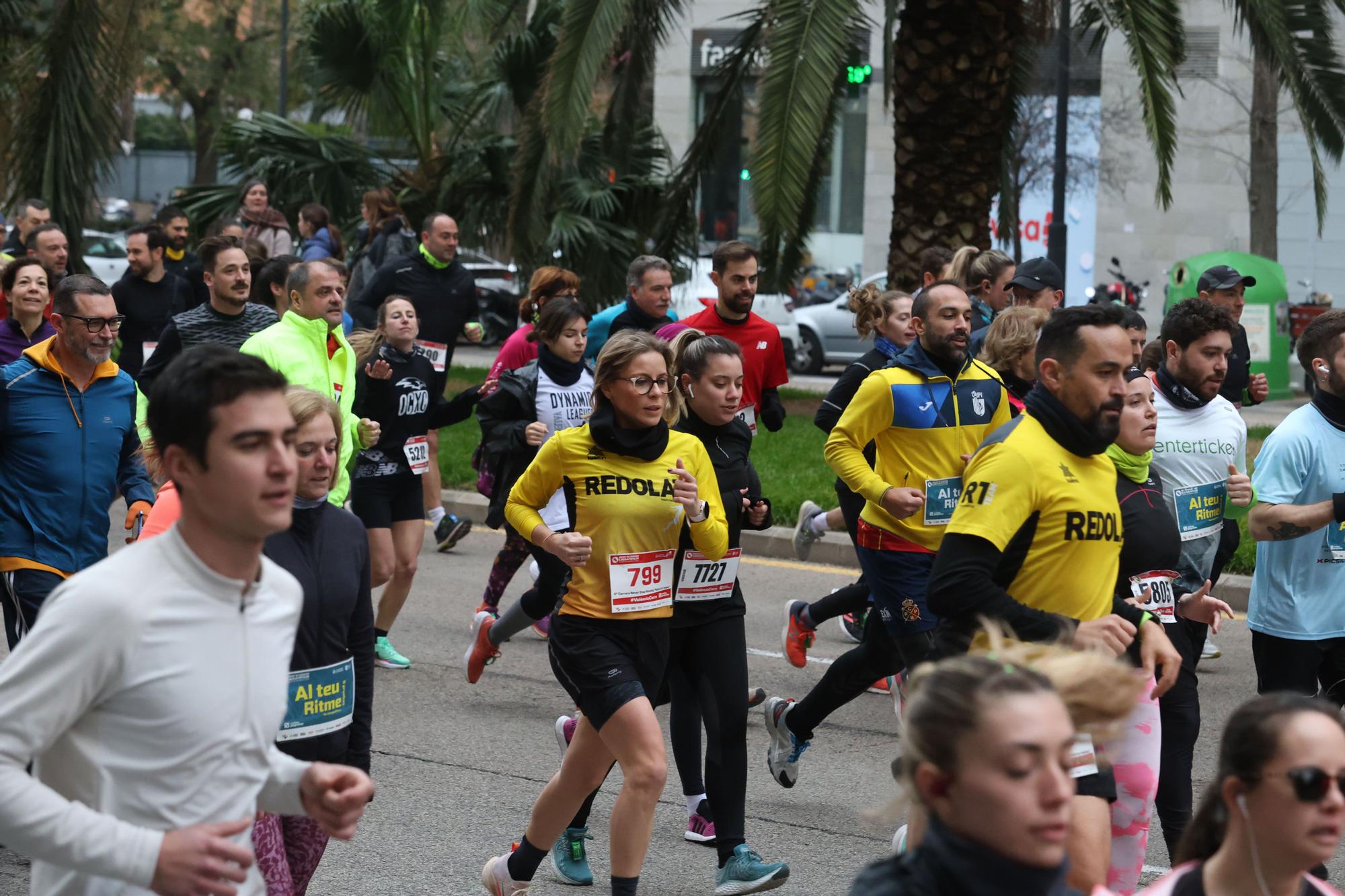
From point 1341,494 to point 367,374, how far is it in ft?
14.9

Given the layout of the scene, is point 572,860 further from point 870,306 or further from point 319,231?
point 319,231

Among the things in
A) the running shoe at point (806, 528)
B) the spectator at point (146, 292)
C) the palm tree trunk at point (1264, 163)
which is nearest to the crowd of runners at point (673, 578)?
the running shoe at point (806, 528)

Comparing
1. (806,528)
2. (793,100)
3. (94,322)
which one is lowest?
(806,528)

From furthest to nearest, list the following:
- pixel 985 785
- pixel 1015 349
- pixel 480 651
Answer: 1. pixel 480 651
2. pixel 1015 349
3. pixel 985 785

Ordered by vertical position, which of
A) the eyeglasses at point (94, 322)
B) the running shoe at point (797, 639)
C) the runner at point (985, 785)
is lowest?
the running shoe at point (797, 639)

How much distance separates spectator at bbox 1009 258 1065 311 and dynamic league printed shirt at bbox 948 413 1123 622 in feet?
14.3

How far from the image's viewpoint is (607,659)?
5094 millimetres

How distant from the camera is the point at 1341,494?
5703 millimetres

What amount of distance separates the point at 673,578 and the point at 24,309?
404 cm

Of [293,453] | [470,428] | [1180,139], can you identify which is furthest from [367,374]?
[1180,139]

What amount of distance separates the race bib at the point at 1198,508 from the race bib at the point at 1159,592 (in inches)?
23.9

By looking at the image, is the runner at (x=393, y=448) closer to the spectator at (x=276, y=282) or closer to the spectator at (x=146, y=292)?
the spectator at (x=276, y=282)

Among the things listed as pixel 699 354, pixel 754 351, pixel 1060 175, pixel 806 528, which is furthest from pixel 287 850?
pixel 1060 175

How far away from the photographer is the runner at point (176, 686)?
262 cm
